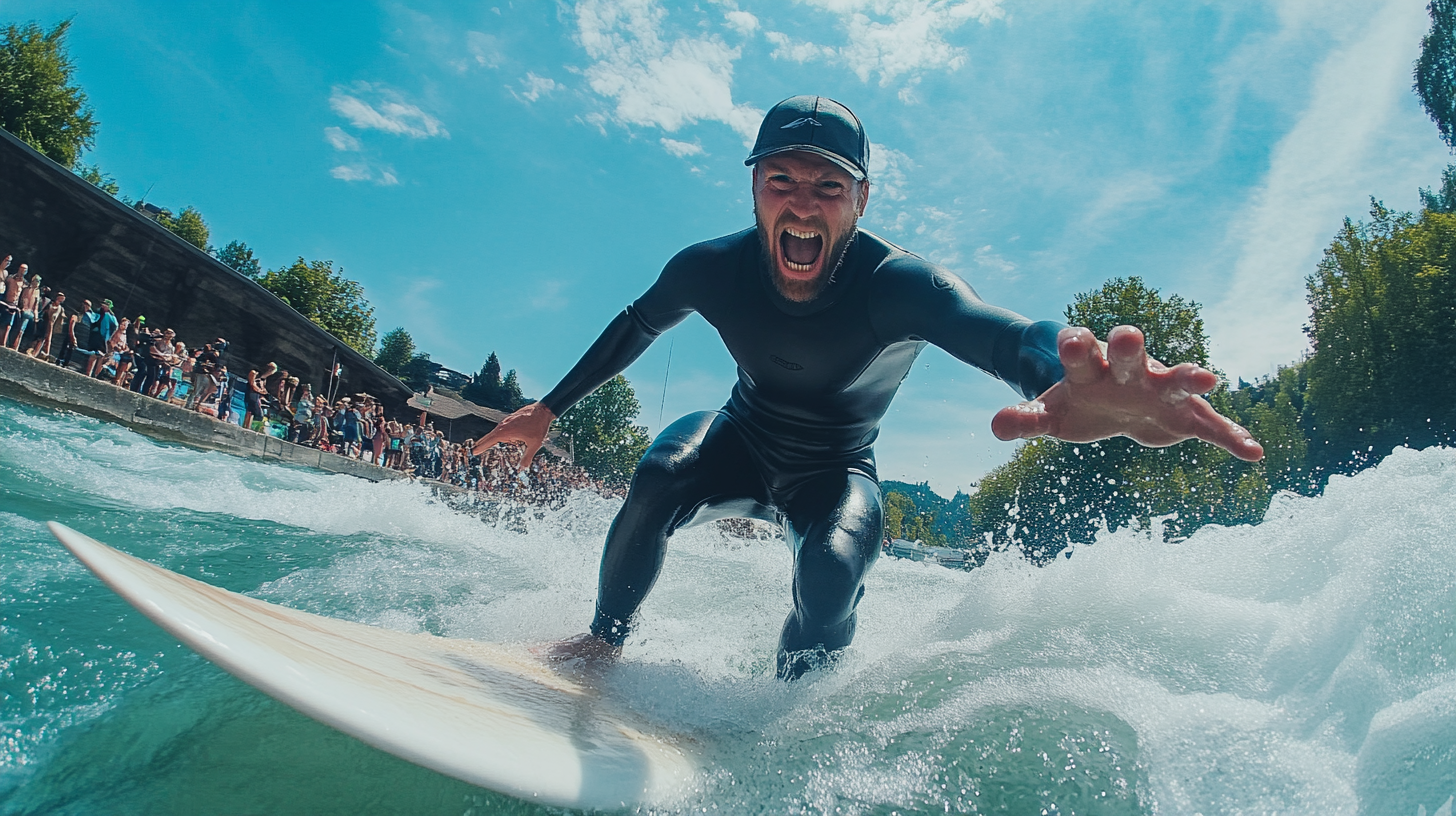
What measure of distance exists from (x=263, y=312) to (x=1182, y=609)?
21.3 meters

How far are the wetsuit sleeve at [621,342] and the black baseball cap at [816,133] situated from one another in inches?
26.9

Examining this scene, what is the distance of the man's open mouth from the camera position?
2246 millimetres

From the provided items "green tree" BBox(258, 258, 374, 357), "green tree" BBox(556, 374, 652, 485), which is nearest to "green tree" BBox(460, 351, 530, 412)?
"green tree" BBox(556, 374, 652, 485)

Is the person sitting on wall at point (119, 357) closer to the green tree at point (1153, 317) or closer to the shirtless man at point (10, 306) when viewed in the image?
the shirtless man at point (10, 306)

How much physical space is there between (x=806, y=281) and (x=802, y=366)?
0.99ft

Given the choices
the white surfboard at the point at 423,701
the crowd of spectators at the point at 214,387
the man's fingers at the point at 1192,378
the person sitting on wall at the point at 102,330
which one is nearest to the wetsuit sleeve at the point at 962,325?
the man's fingers at the point at 1192,378

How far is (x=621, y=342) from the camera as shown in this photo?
290 cm

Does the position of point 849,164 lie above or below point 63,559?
above

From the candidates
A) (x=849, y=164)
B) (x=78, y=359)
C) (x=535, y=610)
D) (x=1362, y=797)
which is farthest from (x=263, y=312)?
(x=1362, y=797)

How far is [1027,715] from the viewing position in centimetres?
158

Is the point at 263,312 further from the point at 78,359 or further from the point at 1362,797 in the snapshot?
the point at 1362,797

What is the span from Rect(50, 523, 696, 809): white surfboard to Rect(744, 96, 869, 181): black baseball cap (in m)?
1.73

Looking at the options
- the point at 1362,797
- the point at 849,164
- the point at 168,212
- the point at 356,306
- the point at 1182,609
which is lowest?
the point at 1362,797

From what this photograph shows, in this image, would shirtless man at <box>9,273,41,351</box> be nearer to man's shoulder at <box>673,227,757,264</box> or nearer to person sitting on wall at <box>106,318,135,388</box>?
person sitting on wall at <box>106,318,135,388</box>
